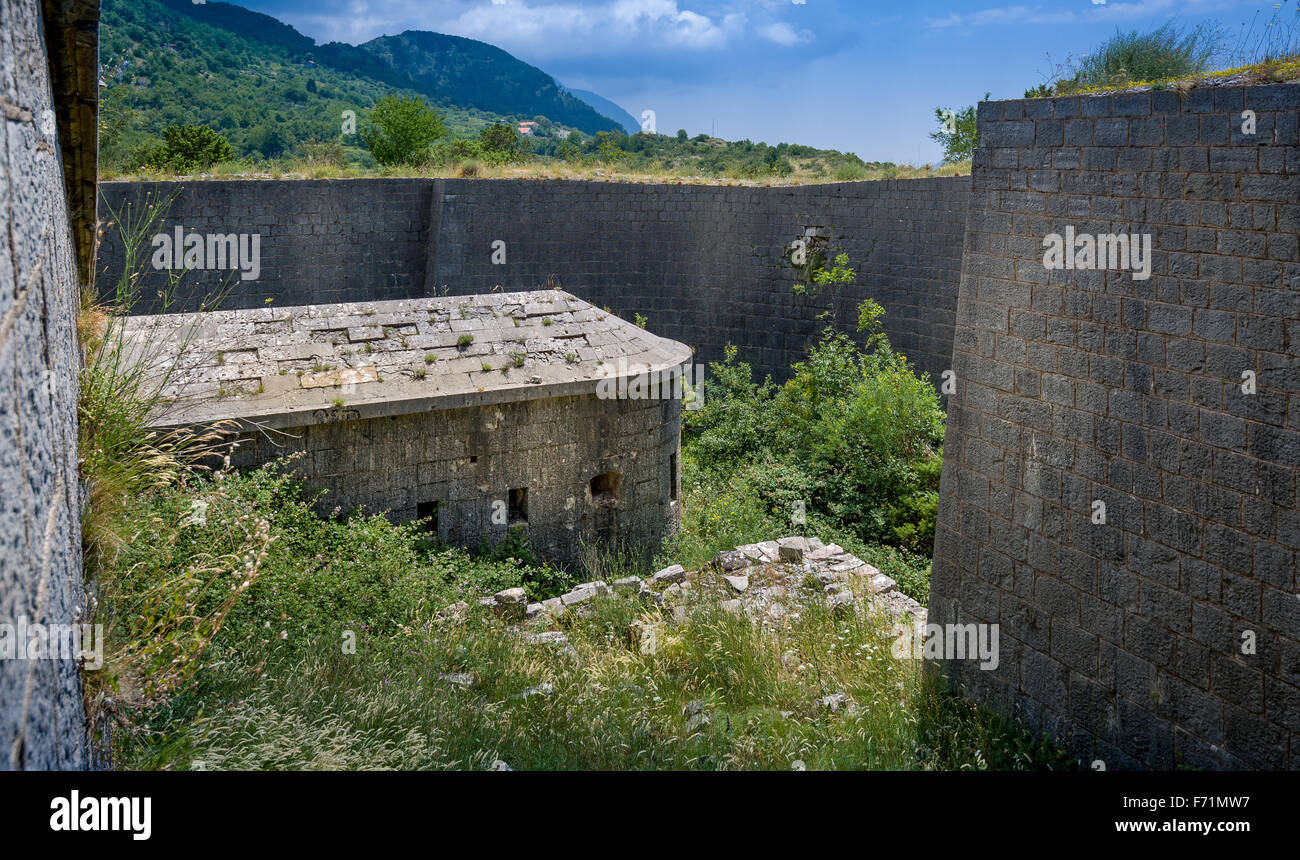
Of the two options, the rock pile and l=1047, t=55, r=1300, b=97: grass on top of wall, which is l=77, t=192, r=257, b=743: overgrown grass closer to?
the rock pile

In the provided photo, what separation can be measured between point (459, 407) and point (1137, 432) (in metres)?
5.57

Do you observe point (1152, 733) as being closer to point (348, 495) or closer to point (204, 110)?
point (348, 495)

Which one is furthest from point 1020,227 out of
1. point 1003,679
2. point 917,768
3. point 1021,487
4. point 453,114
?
point 453,114

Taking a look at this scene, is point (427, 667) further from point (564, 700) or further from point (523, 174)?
point (523, 174)

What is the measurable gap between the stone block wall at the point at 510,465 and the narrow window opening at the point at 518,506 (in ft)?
0.07

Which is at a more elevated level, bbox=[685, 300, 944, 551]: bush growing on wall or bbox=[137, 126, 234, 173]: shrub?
bbox=[137, 126, 234, 173]: shrub

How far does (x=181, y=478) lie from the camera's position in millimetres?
6625

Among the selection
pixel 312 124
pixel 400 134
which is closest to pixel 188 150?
pixel 400 134

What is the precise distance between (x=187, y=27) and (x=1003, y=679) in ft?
176

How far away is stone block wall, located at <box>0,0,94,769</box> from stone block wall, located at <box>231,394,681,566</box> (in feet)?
16.2

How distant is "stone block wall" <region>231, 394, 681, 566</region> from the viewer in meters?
8.09

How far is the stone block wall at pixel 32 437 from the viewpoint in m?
1.78

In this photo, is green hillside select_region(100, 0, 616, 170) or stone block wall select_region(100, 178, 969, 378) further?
green hillside select_region(100, 0, 616, 170)

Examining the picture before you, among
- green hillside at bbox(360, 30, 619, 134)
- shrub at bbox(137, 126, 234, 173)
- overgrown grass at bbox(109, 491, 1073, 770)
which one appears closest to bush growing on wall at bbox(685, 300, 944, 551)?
overgrown grass at bbox(109, 491, 1073, 770)
